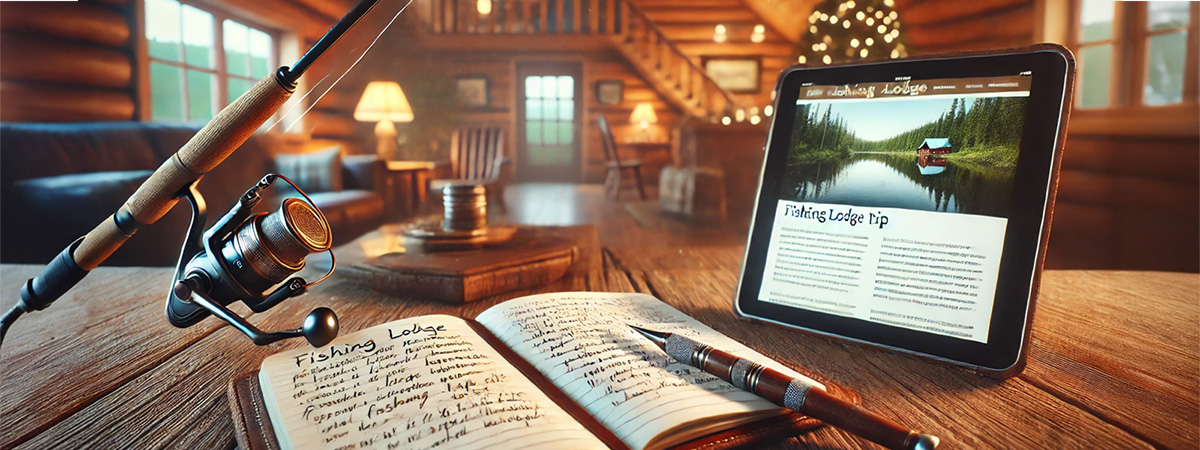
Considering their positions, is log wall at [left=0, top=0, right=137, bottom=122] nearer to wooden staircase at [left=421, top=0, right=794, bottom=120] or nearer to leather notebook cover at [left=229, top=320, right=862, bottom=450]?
wooden staircase at [left=421, top=0, right=794, bottom=120]

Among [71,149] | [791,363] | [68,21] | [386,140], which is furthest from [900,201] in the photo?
[68,21]

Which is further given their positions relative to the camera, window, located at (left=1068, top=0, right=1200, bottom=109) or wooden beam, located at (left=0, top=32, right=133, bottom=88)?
window, located at (left=1068, top=0, right=1200, bottom=109)

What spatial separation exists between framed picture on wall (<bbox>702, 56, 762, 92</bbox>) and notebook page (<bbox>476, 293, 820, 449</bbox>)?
6.22 ft

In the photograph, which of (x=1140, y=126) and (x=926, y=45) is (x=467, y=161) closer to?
(x=1140, y=126)

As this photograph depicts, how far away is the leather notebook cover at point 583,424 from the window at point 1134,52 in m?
3.61

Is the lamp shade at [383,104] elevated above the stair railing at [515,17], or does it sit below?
below

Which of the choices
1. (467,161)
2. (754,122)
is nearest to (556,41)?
(467,161)

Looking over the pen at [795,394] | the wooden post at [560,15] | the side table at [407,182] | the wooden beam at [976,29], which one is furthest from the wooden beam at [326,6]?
the wooden beam at [976,29]

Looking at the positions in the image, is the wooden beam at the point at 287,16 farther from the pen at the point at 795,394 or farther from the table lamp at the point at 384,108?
the pen at the point at 795,394

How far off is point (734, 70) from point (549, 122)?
3.43 ft

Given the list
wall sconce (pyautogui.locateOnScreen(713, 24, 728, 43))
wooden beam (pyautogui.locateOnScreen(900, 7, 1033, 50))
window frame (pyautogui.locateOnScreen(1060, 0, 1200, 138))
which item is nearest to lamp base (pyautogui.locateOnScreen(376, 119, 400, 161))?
wall sconce (pyautogui.locateOnScreen(713, 24, 728, 43))

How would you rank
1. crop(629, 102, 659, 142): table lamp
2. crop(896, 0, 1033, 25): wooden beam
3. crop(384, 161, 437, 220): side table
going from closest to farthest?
1. crop(384, 161, 437, 220): side table
2. crop(629, 102, 659, 142): table lamp
3. crop(896, 0, 1033, 25): wooden beam

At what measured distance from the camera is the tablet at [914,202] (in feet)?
1.43

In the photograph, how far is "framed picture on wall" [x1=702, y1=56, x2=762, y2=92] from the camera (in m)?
2.30
